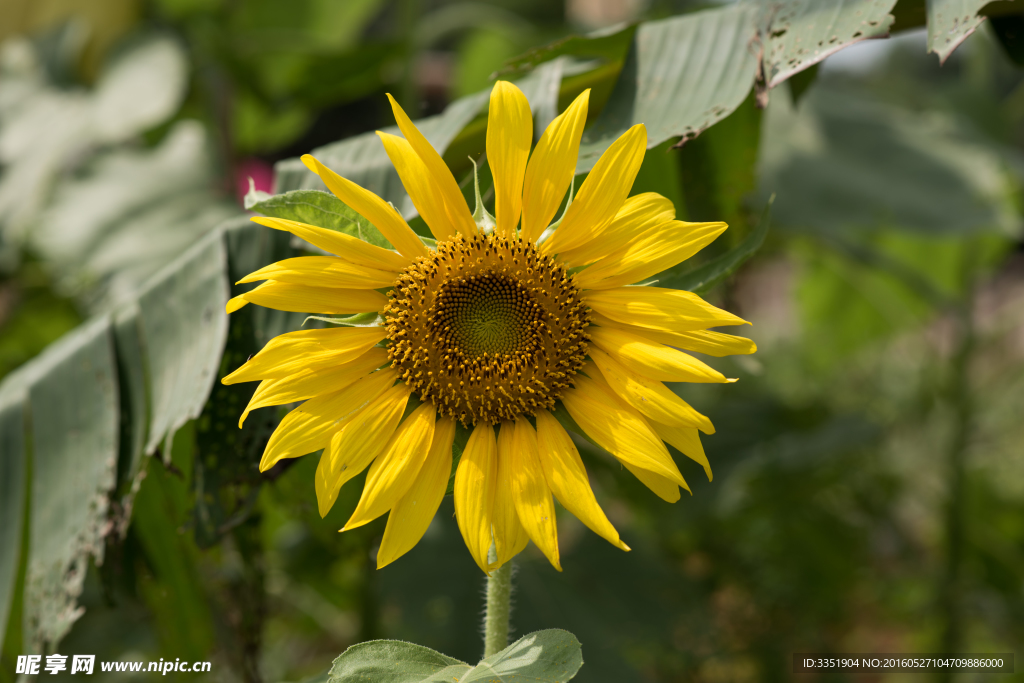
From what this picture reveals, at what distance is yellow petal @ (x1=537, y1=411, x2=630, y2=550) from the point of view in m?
0.54

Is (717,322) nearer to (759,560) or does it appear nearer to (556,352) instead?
(556,352)

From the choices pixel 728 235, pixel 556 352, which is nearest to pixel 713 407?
pixel 728 235

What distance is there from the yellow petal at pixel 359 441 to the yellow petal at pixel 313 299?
0.27 feet

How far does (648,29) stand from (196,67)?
1.72 m

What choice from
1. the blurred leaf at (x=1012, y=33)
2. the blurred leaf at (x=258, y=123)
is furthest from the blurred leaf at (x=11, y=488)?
the blurred leaf at (x=258, y=123)

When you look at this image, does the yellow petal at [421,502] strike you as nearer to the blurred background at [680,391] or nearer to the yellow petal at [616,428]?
the yellow petal at [616,428]

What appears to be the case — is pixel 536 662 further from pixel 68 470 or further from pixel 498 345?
pixel 68 470

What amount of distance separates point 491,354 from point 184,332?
0.39m

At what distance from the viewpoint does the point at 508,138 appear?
59 cm

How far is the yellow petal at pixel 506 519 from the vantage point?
55 centimetres

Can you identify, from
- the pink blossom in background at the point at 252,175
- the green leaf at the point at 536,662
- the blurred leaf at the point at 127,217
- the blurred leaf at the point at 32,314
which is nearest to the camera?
the green leaf at the point at 536,662

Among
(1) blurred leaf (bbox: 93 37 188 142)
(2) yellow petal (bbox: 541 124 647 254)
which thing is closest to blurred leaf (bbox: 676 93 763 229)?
(2) yellow petal (bbox: 541 124 647 254)

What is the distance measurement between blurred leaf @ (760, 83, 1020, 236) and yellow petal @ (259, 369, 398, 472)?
1188mm

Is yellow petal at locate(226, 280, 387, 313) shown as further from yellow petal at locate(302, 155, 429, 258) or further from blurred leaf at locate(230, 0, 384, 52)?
blurred leaf at locate(230, 0, 384, 52)
